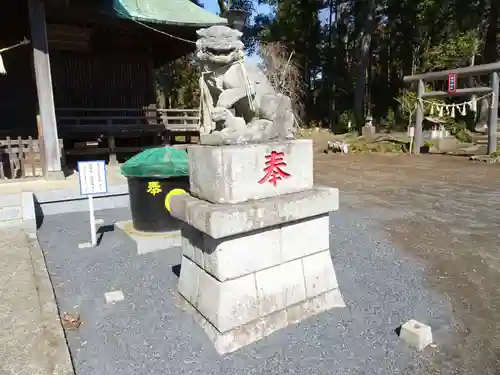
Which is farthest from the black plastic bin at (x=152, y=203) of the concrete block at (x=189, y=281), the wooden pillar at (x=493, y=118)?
the wooden pillar at (x=493, y=118)

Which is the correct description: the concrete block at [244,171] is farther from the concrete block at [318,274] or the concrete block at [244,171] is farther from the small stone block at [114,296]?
the small stone block at [114,296]

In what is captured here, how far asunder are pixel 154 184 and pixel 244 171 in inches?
125

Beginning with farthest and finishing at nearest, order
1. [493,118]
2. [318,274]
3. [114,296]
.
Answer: [493,118] → [114,296] → [318,274]

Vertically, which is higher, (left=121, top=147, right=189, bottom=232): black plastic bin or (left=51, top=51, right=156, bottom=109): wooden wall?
(left=51, top=51, right=156, bottom=109): wooden wall

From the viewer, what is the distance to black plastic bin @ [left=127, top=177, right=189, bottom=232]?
5.88m

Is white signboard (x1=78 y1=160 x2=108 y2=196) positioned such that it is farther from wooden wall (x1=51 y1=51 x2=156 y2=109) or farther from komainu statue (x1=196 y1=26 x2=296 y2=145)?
wooden wall (x1=51 y1=51 x2=156 y2=109)

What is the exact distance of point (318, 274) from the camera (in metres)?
3.62

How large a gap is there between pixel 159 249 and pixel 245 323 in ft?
8.77

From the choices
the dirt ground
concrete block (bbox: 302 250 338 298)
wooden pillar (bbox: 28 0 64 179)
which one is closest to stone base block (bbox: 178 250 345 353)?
concrete block (bbox: 302 250 338 298)

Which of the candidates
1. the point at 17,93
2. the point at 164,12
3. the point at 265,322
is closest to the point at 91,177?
the point at 265,322

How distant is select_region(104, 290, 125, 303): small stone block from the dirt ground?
2.88 m

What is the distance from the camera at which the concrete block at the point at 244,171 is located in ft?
10.1

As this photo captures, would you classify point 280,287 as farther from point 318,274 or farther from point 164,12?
point 164,12

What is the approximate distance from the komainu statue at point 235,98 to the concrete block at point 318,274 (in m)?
1.17
